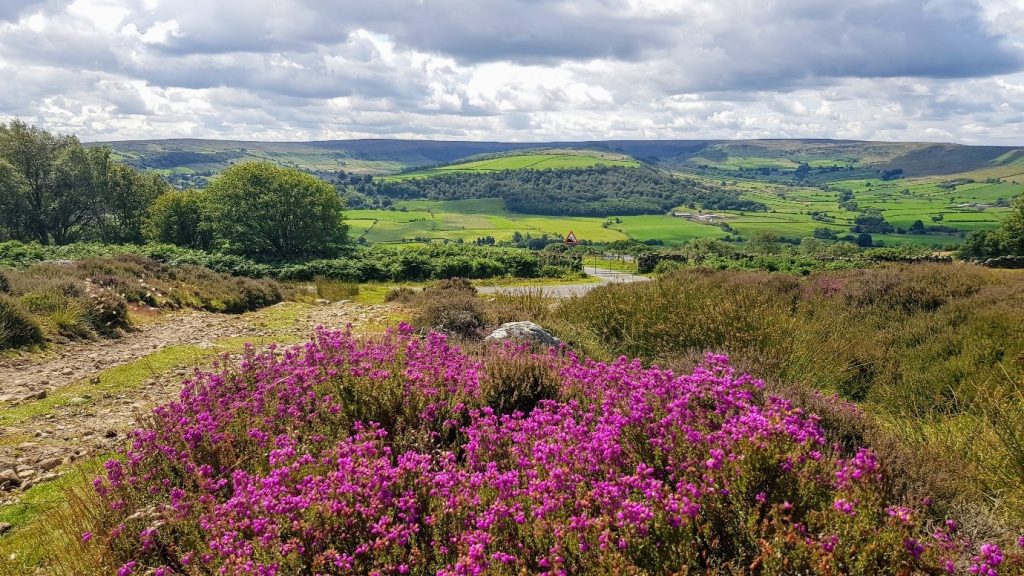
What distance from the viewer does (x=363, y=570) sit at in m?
2.88

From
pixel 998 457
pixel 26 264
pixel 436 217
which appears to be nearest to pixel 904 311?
pixel 998 457

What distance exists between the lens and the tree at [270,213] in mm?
49562

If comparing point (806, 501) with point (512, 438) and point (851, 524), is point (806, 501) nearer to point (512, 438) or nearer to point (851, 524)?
point (851, 524)

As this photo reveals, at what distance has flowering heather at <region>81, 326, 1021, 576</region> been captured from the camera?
8.70ft

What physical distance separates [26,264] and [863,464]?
29453mm

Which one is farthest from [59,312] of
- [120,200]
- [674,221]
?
[674,221]

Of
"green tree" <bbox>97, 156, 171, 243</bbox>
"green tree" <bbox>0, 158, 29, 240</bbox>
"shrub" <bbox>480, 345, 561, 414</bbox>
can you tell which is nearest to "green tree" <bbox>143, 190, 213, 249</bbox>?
"green tree" <bbox>97, 156, 171, 243</bbox>

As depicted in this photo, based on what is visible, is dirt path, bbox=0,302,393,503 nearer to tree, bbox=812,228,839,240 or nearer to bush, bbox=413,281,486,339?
bush, bbox=413,281,486,339

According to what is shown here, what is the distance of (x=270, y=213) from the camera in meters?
50.3

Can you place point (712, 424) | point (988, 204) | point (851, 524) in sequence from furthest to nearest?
1. point (988, 204)
2. point (712, 424)
3. point (851, 524)

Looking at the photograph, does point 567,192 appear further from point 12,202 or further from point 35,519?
point 35,519

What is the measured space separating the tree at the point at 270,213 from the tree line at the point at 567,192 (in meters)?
100

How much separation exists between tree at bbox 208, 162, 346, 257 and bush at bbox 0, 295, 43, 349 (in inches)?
1536

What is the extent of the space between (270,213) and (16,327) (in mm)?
42091
